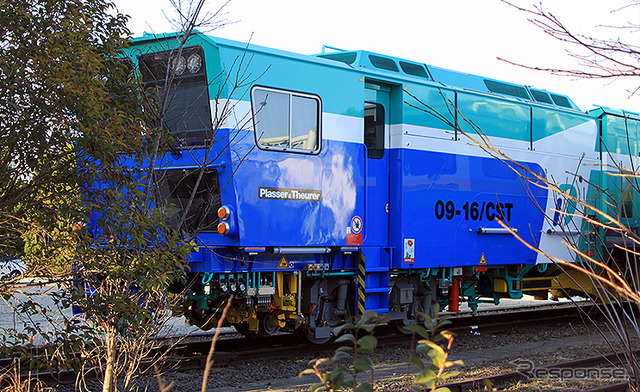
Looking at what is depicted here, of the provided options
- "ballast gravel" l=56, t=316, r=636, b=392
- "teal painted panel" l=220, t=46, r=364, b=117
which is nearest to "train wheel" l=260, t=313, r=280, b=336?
"ballast gravel" l=56, t=316, r=636, b=392

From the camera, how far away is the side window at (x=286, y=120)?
7.93 metres

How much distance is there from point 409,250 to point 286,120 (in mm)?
2783

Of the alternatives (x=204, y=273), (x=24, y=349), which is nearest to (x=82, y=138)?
(x=24, y=349)

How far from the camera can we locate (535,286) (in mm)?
11961

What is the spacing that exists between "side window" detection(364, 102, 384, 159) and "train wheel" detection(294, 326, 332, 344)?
8.85 ft

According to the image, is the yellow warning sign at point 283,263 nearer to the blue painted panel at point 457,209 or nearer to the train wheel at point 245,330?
the blue painted panel at point 457,209

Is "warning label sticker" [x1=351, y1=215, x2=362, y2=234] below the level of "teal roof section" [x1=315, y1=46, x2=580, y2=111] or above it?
below

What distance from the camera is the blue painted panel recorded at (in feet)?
31.2

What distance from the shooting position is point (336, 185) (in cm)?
863

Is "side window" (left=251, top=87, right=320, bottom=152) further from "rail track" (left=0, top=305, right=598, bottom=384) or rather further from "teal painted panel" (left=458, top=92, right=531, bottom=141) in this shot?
"teal painted panel" (left=458, top=92, right=531, bottom=141)

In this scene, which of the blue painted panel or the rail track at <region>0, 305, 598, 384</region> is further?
the blue painted panel

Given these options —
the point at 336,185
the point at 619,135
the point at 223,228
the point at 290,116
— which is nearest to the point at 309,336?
the point at 336,185

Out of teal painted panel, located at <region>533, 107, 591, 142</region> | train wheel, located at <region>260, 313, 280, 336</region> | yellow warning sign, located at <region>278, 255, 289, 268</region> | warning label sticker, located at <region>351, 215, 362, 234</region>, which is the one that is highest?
teal painted panel, located at <region>533, 107, 591, 142</region>

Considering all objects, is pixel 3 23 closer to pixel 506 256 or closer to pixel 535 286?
pixel 506 256
